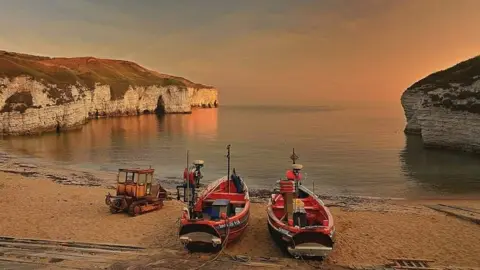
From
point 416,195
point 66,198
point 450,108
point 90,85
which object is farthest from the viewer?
point 90,85

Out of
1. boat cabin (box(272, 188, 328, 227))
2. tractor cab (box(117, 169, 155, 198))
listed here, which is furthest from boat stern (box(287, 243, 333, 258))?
tractor cab (box(117, 169, 155, 198))

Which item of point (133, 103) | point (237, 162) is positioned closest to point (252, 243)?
point (237, 162)

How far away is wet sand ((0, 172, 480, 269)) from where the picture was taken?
14.1 metres

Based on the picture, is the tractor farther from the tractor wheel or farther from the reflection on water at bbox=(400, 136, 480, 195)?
the reflection on water at bbox=(400, 136, 480, 195)

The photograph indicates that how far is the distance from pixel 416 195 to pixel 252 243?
17.3 meters

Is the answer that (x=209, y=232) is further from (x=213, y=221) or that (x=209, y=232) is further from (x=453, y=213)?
(x=453, y=213)

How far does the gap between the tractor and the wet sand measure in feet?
1.35

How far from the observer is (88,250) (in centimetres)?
1349

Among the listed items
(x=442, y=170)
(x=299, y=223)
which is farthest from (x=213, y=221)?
(x=442, y=170)

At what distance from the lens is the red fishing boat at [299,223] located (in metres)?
12.7

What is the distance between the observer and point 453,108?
4734 centimetres

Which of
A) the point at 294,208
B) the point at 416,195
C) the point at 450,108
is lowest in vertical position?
the point at 416,195

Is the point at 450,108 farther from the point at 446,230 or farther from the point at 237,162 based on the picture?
the point at 446,230

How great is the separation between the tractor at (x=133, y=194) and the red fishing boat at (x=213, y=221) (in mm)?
3083
